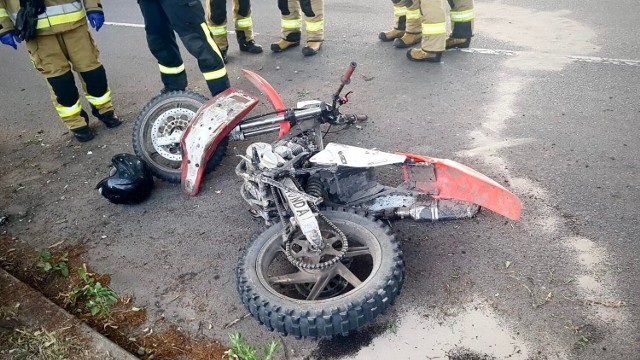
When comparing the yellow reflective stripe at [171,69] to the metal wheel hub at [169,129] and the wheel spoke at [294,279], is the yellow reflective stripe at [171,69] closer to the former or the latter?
the metal wheel hub at [169,129]

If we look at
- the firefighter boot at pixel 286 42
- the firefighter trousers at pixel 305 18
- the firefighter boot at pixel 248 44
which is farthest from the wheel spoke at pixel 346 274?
the firefighter boot at pixel 248 44

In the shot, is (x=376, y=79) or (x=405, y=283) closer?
(x=405, y=283)

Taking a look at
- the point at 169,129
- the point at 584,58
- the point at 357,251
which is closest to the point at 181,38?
the point at 169,129

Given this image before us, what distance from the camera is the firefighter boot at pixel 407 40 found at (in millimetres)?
6617

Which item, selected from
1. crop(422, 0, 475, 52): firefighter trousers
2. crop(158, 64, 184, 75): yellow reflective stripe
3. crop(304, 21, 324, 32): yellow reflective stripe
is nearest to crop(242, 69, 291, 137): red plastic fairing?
crop(158, 64, 184, 75): yellow reflective stripe

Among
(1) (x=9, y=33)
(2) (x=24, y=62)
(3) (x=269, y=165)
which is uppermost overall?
(1) (x=9, y=33)

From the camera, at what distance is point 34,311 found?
3.14 meters

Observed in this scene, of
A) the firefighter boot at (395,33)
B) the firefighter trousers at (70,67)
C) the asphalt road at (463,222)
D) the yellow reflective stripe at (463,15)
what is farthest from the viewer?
the firefighter boot at (395,33)

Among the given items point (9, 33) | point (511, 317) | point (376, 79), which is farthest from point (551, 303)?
point (9, 33)

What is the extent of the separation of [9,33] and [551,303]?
4892 millimetres

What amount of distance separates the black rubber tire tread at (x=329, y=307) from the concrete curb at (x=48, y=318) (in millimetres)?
760

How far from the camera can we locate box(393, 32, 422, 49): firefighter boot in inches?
261

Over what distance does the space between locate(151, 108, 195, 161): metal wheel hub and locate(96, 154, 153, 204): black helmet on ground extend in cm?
22

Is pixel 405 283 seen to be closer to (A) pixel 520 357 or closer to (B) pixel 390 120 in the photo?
(A) pixel 520 357
